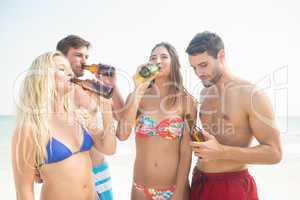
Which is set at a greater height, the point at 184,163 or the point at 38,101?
the point at 38,101

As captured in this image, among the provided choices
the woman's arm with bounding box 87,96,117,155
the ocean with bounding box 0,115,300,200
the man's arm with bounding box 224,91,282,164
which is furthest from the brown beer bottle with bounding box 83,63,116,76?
the ocean with bounding box 0,115,300,200

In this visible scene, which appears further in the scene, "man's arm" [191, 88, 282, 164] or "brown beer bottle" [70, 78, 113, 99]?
"brown beer bottle" [70, 78, 113, 99]

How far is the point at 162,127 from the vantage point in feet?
9.82

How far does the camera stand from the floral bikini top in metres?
2.97

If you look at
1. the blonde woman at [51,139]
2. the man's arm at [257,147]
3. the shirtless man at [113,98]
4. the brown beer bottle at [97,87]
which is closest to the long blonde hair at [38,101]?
the blonde woman at [51,139]

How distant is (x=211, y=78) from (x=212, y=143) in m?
0.73

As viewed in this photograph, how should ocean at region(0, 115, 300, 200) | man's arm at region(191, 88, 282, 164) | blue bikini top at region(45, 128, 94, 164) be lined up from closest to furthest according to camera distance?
blue bikini top at region(45, 128, 94, 164), man's arm at region(191, 88, 282, 164), ocean at region(0, 115, 300, 200)

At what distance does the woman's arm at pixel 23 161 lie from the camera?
2.12 meters

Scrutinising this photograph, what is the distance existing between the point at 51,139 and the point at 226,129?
153cm

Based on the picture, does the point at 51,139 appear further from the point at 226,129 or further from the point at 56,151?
the point at 226,129

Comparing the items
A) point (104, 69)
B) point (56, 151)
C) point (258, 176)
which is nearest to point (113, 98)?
point (104, 69)

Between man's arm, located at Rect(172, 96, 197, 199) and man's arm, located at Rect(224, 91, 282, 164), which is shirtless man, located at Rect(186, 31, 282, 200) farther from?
man's arm, located at Rect(172, 96, 197, 199)

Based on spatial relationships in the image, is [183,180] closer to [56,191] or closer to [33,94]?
[56,191]

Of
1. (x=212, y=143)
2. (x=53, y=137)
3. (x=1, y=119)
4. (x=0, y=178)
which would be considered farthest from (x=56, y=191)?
(x=1, y=119)
